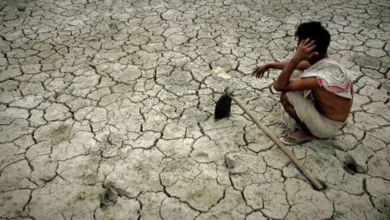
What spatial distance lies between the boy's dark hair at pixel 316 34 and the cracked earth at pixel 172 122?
88 cm

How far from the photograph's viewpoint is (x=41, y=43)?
3.95 m

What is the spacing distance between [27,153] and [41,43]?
7.12ft

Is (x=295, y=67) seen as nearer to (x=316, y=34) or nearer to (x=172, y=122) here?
(x=316, y=34)

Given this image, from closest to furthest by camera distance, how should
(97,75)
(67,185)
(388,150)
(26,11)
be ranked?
(67,185), (388,150), (97,75), (26,11)

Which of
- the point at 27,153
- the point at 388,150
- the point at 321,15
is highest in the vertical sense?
the point at 321,15

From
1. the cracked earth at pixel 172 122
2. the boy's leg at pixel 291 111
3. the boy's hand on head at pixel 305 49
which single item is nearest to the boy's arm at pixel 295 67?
the boy's hand on head at pixel 305 49

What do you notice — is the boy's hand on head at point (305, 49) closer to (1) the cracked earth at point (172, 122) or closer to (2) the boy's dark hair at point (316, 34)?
(2) the boy's dark hair at point (316, 34)

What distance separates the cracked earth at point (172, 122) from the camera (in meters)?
2.02

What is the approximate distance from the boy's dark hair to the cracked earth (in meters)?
0.88

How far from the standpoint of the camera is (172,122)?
2697 mm

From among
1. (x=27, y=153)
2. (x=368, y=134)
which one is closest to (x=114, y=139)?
(x=27, y=153)

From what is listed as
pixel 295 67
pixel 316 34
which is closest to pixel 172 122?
pixel 295 67

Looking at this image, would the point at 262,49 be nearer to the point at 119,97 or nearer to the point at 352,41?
the point at 352,41

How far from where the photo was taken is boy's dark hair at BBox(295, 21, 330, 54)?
1964 millimetres
